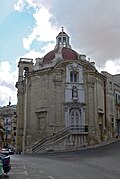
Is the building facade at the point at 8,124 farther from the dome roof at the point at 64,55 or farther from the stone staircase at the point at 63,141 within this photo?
the stone staircase at the point at 63,141

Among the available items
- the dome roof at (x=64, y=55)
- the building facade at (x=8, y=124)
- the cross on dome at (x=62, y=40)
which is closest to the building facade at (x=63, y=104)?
the dome roof at (x=64, y=55)

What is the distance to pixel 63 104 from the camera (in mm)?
43469

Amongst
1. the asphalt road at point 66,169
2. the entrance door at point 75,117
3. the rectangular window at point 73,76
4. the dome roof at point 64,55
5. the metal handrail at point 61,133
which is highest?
the dome roof at point 64,55

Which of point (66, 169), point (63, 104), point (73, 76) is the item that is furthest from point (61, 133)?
→ point (66, 169)

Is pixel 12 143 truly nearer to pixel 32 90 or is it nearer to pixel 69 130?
pixel 32 90

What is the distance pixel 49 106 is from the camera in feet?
143

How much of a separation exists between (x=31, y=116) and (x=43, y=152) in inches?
363

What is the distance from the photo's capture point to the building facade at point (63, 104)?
42.2m

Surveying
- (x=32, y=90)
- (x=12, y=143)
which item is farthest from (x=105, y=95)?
(x=12, y=143)

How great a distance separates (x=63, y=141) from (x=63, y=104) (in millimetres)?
6662

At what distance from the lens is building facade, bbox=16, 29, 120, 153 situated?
4219 cm

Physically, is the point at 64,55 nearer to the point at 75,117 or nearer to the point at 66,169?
the point at 75,117

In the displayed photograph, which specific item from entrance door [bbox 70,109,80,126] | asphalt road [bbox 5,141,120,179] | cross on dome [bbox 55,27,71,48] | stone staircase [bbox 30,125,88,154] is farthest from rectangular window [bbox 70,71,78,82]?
asphalt road [bbox 5,141,120,179]

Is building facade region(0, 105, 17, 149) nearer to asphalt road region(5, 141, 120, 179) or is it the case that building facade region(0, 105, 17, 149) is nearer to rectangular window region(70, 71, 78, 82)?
rectangular window region(70, 71, 78, 82)
